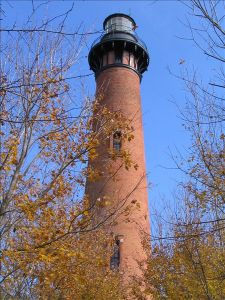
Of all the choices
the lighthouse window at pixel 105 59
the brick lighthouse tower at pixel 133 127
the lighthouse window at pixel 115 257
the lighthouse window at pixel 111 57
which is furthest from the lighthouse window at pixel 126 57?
the lighthouse window at pixel 115 257

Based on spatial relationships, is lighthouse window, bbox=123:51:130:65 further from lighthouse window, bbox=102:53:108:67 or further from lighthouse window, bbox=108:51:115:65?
lighthouse window, bbox=102:53:108:67

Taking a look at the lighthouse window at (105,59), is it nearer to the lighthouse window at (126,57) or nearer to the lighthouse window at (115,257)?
the lighthouse window at (126,57)

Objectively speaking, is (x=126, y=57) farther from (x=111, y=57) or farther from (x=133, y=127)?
(x=133, y=127)

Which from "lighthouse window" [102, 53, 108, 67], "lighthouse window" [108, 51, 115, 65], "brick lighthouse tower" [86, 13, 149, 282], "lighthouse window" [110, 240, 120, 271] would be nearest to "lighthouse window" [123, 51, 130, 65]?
"brick lighthouse tower" [86, 13, 149, 282]

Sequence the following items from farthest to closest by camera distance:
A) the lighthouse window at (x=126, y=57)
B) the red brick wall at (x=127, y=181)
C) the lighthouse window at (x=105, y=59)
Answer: the lighthouse window at (x=105, y=59) < the lighthouse window at (x=126, y=57) < the red brick wall at (x=127, y=181)

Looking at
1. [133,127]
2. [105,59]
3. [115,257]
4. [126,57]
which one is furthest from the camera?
[105,59]

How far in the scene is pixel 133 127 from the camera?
12.4 meters

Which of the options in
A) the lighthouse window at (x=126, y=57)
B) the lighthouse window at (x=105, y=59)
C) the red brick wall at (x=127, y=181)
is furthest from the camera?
the lighthouse window at (x=105, y=59)

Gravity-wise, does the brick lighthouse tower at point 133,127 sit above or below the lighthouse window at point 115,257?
above

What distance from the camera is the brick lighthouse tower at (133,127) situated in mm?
15562

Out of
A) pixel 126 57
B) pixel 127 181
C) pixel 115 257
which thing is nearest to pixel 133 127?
pixel 127 181

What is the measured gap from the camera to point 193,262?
1014 centimetres

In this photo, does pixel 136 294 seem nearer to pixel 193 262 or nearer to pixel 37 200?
pixel 193 262

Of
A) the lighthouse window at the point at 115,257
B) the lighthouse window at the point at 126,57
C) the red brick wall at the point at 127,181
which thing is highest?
the lighthouse window at the point at 126,57
